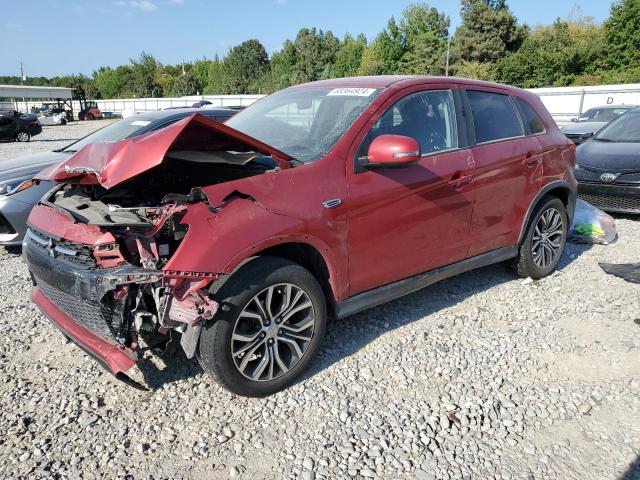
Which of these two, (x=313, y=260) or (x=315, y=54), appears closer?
(x=313, y=260)

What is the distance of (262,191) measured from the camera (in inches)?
114

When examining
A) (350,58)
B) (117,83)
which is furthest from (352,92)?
(117,83)

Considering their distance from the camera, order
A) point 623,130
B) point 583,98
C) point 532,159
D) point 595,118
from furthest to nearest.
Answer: point 583,98, point 595,118, point 623,130, point 532,159

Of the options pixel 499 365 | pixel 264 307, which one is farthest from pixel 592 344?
pixel 264 307

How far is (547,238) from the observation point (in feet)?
16.3

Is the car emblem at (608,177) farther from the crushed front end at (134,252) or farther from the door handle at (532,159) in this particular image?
the crushed front end at (134,252)

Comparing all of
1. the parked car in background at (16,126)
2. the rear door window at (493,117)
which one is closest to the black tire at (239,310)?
the rear door window at (493,117)

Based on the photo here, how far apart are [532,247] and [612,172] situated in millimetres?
3323

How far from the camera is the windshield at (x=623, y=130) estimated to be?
311 inches

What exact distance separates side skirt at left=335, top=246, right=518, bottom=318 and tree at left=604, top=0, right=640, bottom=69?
4447cm

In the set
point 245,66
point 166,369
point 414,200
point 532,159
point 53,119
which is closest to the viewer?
point 166,369

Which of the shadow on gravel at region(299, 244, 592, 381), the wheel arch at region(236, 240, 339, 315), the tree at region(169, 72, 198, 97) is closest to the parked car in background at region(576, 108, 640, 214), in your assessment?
the shadow on gravel at region(299, 244, 592, 381)

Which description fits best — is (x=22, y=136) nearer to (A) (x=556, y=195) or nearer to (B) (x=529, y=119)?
(B) (x=529, y=119)

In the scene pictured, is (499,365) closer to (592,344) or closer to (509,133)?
(592,344)
